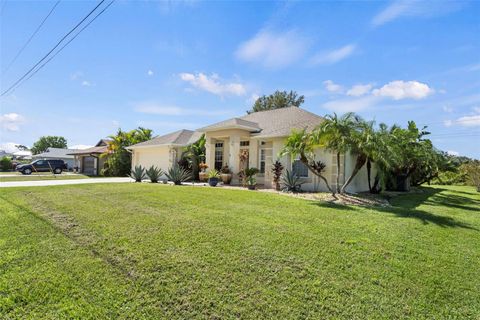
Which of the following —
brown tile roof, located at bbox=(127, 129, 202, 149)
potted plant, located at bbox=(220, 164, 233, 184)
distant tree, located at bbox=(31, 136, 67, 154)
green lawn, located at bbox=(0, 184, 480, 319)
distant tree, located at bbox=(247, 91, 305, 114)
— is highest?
distant tree, located at bbox=(247, 91, 305, 114)

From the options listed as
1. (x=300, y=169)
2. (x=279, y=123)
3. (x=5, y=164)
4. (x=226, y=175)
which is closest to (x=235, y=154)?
(x=226, y=175)

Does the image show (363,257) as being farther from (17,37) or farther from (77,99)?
(77,99)

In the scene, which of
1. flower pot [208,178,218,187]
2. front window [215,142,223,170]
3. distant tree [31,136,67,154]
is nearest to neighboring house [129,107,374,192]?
front window [215,142,223,170]

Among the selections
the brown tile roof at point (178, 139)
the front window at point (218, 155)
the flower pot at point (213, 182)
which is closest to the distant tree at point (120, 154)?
the brown tile roof at point (178, 139)

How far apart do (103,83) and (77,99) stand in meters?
5.18

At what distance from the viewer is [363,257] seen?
5.22m

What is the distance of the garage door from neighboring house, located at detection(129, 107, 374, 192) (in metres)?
20.0

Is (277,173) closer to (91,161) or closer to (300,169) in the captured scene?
(300,169)

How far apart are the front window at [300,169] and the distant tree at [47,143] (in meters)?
95.8

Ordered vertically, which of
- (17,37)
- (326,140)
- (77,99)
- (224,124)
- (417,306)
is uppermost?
(17,37)

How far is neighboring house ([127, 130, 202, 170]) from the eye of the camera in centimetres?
2352

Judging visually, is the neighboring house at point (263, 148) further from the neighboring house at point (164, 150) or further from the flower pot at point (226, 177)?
the flower pot at point (226, 177)

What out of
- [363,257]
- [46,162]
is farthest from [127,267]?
[46,162]

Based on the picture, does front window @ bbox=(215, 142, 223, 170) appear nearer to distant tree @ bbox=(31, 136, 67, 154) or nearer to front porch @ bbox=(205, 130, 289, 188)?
front porch @ bbox=(205, 130, 289, 188)
